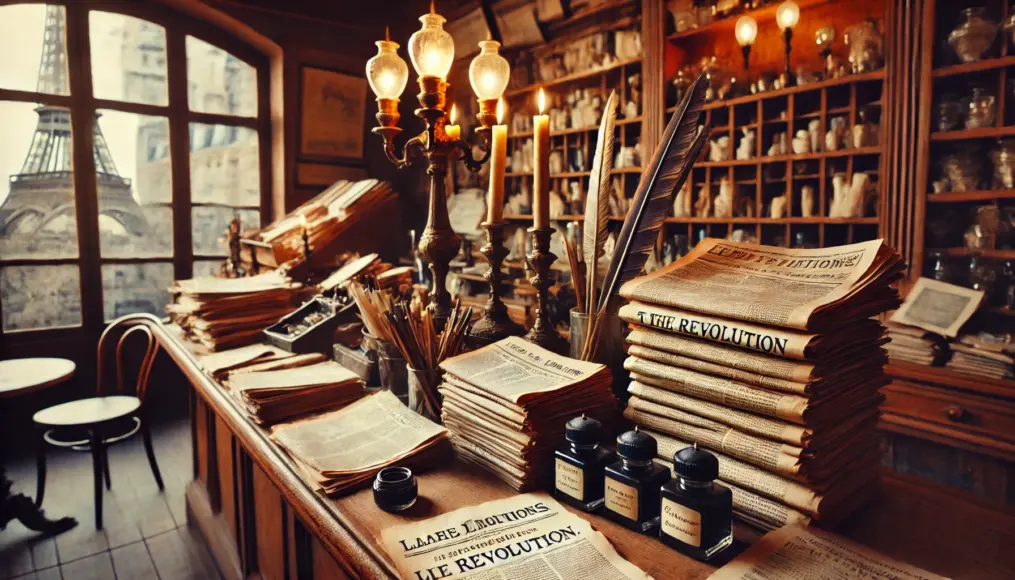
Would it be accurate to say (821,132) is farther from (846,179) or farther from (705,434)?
(705,434)

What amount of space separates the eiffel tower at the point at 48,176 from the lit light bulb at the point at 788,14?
444cm

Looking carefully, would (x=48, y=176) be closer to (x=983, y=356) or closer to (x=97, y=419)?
(x=97, y=419)

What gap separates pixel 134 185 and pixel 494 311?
4106mm

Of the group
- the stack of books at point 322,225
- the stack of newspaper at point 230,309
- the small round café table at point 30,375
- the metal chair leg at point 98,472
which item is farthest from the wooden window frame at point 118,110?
the stack of newspaper at point 230,309

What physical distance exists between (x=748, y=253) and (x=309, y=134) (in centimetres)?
456

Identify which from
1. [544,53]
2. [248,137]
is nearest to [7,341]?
[248,137]

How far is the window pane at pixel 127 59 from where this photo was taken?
168 inches

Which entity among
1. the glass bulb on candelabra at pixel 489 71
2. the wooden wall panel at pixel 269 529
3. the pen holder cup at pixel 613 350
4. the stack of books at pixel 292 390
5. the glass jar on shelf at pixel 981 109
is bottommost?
the wooden wall panel at pixel 269 529

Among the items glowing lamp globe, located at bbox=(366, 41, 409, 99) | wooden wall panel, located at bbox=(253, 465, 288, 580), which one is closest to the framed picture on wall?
glowing lamp globe, located at bbox=(366, 41, 409, 99)

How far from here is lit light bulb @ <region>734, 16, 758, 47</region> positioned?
10.3 ft

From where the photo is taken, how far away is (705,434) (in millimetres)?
938

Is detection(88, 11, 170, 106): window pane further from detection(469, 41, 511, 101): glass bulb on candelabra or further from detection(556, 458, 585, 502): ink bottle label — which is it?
detection(556, 458, 585, 502): ink bottle label

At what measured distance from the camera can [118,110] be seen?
4.36 m

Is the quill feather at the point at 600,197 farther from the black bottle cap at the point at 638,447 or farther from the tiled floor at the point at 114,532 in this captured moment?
the tiled floor at the point at 114,532
